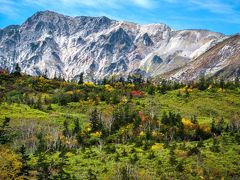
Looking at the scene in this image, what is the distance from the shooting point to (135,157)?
138250 mm

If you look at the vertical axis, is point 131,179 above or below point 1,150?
below

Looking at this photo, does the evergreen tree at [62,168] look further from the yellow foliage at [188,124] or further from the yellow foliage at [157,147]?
the yellow foliage at [188,124]

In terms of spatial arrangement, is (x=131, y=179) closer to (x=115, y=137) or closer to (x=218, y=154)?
(x=218, y=154)

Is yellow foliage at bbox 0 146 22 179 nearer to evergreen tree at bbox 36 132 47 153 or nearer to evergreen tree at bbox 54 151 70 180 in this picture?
evergreen tree at bbox 54 151 70 180

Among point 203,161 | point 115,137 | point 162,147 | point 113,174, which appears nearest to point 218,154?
point 203,161

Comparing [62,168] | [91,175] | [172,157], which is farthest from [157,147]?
[91,175]

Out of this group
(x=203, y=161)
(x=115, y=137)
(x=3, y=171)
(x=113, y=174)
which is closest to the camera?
(x=3, y=171)

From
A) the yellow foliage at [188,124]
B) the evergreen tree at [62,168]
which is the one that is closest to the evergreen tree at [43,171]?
the evergreen tree at [62,168]

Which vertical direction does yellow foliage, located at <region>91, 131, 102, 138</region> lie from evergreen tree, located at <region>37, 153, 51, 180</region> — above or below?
above

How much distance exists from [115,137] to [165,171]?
207 feet

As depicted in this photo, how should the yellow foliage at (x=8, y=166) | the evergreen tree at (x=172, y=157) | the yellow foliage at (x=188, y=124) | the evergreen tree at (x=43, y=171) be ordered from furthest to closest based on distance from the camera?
the yellow foliage at (x=188, y=124), the evergreen tree at (x=172, y=157), the evergreen tree at (x=43, y=171), the yellow foliage at (x=8, y=166)

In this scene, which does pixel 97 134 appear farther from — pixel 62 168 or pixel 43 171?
pixel 43 171

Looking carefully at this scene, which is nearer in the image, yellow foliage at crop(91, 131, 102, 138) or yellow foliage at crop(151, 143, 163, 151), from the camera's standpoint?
yellow foliage at crop(151, 143, 163, 151)

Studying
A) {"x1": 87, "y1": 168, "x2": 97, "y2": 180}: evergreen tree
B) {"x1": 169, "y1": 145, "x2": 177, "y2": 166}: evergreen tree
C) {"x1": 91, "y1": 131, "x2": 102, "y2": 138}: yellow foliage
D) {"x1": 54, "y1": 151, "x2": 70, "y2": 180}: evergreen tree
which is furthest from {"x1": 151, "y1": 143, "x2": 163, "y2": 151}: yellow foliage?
{"x1": 91, "y1": 131, "x2": 102, "y2": 138}: yellow foliage
